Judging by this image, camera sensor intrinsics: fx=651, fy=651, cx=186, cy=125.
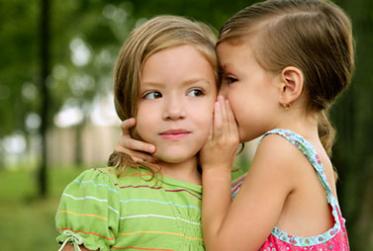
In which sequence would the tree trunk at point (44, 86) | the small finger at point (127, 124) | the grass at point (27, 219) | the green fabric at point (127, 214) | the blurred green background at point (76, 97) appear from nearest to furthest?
the green fabric at point (127, 214) → the small finger at point (127, 124) → the blurred green background at point (76, 97) → the grass at point (27, 219) → the tree trunk at point (44, 86)

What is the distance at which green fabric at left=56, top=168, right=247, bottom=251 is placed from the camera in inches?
89.4

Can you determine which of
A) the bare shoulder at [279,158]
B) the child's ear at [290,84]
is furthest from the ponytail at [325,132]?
the bare shoulder at [279,158]

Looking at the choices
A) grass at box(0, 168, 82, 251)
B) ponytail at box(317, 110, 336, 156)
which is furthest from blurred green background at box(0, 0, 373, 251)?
ponytail at box(317, 110, 336, 156)

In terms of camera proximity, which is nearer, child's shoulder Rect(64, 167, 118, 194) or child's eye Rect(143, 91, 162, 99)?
child's shoulder Rect(64, 167, 118, 194)

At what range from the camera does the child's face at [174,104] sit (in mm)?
2439

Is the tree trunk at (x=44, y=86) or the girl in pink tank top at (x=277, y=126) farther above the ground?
the girl in pink tank top at (x=277, y=126)

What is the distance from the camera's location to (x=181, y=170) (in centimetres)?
255

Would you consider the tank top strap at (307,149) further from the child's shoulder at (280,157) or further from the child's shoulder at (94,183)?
the child's shoulder at (94,183)

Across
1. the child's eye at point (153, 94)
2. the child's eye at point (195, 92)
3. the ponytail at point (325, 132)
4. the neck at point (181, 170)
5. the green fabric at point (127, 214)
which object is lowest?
the green fabric at point (127, 214)

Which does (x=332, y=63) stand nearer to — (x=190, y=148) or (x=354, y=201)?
(x=190, y=148)

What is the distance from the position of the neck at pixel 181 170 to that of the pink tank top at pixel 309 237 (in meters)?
0.36

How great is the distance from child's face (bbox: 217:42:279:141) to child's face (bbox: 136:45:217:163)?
111 millimetres

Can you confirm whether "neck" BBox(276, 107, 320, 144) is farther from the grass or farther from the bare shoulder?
the grass

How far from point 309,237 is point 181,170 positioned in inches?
21.8
